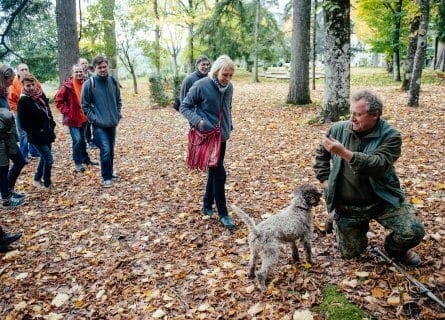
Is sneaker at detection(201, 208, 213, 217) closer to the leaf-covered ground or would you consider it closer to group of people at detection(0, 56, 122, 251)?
the leaf-covered ground

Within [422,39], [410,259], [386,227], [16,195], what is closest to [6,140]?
[16,195]

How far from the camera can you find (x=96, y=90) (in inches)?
263

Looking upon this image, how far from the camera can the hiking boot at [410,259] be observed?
3678 millimetres

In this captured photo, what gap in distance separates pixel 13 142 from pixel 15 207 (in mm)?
1219

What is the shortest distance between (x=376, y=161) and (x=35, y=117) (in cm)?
574

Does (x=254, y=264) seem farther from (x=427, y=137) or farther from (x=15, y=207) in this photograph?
(x=427, y=137)

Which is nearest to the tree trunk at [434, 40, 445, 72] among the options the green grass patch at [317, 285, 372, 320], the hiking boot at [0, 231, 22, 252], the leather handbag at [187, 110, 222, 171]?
the leather handbag at [187, 110, 222, 171]

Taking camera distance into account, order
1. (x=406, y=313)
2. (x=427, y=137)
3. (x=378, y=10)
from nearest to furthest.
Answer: (x=406, y=313), (x=427, y=137), (x=378, y=10)

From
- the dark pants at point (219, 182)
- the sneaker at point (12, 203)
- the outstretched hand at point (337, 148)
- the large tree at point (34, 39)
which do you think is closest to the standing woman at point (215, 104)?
the dark pants at point (219, 182)

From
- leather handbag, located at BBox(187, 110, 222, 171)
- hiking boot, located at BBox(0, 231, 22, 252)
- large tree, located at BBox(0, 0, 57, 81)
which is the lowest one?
hiking boot, located at BBox(0, 231, 22, 252)

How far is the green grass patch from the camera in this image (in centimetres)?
309

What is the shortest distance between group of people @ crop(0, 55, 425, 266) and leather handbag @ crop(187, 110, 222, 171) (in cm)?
11

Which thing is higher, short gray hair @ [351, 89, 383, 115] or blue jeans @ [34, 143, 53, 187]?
short gray hair @ [351, 89, 383, 115]

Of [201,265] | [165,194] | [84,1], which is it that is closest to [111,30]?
[84,1]
